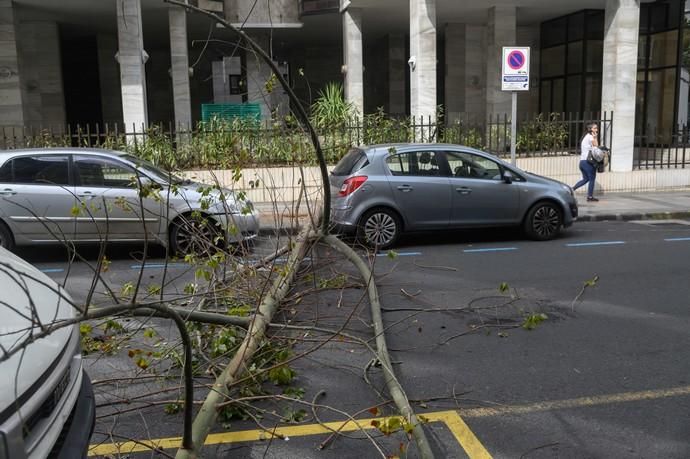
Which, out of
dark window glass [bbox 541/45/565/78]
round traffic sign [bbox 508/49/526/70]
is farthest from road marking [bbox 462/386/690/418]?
dark window glass [bbox 541/45/565/78]

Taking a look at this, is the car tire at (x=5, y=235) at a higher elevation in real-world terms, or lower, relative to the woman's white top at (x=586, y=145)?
lower

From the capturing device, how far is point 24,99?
17.3 metres

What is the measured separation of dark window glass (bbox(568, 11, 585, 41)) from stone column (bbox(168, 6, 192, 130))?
1195 cm

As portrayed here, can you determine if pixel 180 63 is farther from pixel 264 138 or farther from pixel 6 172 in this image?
pixel 6 172

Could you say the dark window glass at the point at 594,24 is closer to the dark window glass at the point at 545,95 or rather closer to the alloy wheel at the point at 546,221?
the dark window glass at the point at 545,95

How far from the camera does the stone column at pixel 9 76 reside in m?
16.4

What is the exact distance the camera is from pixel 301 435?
3.84 meters

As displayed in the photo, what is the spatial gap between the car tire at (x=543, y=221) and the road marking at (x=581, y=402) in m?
5.79

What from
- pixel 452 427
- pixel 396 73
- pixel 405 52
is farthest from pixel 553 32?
pixel 452 427

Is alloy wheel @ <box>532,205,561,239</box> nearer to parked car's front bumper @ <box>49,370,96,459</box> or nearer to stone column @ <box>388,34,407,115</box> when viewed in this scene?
parked car's front bumper @ <box>49,370,96,459</box>

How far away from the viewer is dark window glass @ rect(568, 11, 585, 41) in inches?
763

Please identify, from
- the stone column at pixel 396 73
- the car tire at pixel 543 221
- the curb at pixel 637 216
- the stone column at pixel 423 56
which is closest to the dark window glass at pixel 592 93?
the stone column at pixel 423 56

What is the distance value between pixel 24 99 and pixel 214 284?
574 inches

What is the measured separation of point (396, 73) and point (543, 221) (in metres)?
14.4
